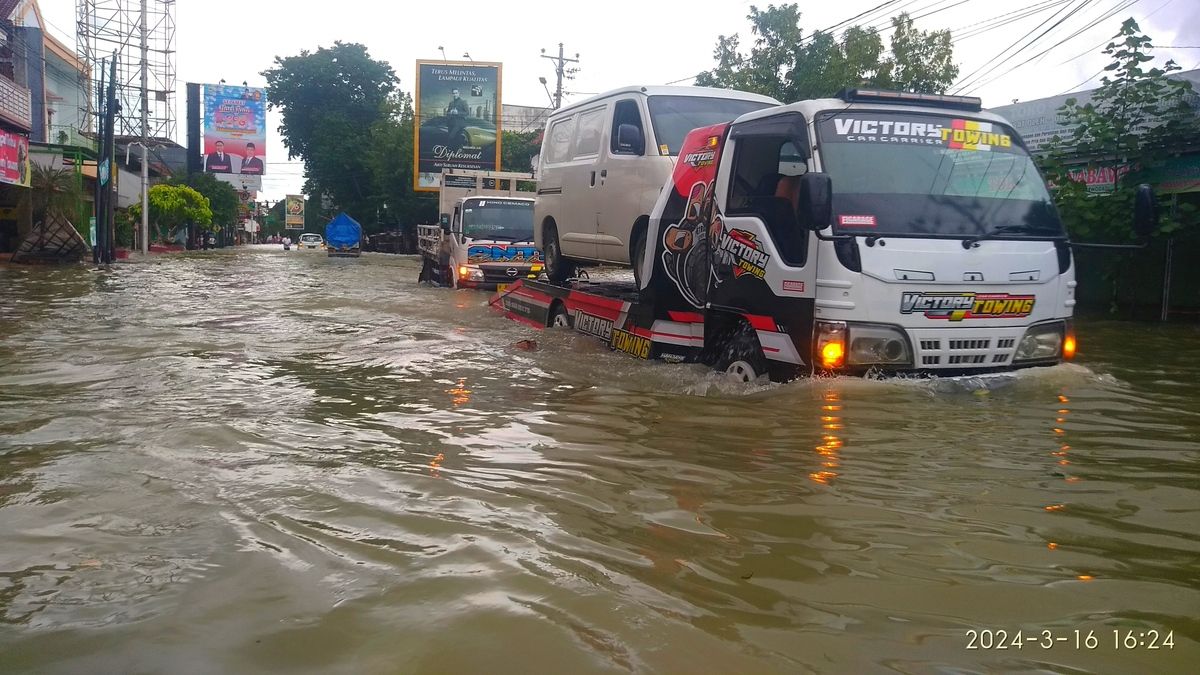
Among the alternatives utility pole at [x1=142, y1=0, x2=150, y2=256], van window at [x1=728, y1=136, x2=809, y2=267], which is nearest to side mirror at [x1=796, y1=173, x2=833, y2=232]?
van window at [x1=728, y1=136, x2=809, y2=267]

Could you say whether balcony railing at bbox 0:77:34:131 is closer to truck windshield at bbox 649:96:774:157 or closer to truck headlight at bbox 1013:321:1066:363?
truck windshield at bbox 649:96:774:157

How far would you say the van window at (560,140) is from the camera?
9.27 metres

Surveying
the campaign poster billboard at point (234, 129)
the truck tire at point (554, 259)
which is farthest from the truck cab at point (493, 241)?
the campaign poster billboard at point (234, 129)

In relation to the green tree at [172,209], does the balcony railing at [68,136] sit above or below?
above

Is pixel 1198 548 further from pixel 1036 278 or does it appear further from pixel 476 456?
pixel 476 456

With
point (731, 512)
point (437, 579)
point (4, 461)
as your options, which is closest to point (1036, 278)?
point (731, 512)

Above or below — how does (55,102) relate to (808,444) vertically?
above

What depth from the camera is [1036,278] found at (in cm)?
567

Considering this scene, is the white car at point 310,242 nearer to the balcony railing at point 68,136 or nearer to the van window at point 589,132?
the balcony railing at point 68,136

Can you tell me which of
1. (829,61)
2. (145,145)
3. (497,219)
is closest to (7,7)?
(145,145)

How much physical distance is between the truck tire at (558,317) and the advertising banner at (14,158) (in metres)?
19.5

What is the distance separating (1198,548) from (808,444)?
1962 mm

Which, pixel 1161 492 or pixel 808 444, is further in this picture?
pixel 808 444

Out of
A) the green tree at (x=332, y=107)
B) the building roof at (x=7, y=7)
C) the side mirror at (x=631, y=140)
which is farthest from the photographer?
the green tree at (x=332, y=107)
